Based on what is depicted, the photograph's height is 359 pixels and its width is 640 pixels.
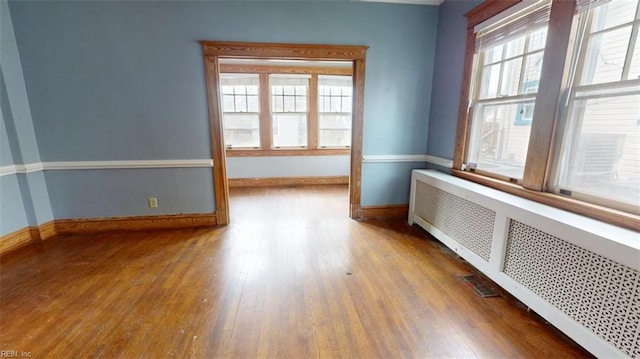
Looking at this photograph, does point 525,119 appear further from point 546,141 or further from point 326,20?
point 326,20

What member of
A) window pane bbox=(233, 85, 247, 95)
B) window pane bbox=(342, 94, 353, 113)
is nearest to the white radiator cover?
window pane bbox=(342, 94, 353, 113)

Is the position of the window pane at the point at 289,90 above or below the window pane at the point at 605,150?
above

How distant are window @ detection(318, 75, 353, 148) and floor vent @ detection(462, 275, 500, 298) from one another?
3.91m

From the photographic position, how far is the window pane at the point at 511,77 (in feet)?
7.14

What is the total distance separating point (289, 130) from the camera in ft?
18.2

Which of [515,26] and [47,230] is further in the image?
[47,230]

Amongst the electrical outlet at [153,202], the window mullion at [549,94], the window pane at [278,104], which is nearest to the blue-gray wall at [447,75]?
the window mullion at [549,94]

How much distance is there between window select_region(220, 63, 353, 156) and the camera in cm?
524

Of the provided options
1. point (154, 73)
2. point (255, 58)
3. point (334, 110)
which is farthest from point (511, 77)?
point (334, 110)

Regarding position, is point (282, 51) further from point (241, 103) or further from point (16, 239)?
point (16, 239)

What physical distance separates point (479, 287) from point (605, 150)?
1225 mm

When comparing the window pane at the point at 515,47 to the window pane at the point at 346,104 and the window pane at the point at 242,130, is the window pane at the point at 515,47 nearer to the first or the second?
the window pane at the point at 346,104

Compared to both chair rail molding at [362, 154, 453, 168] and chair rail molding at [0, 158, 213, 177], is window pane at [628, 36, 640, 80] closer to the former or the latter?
chair rail molding at [362, 154, 453, 168]

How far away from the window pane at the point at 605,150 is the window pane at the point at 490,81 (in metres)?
0.77
